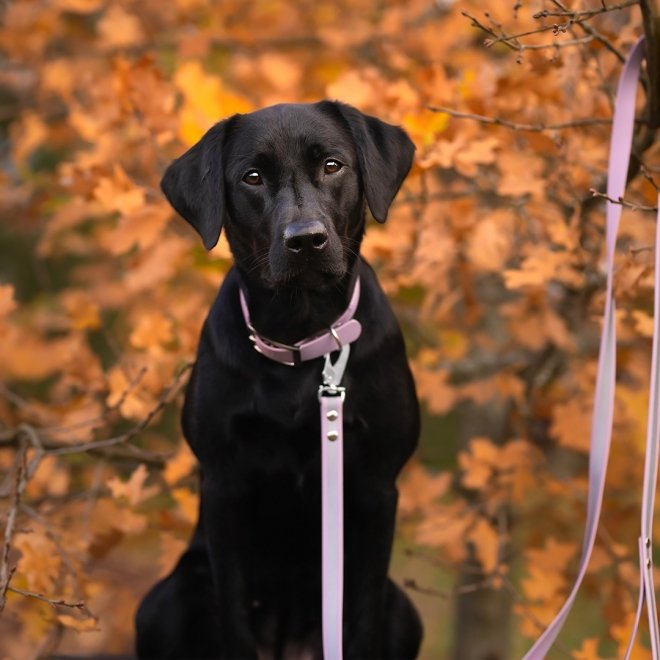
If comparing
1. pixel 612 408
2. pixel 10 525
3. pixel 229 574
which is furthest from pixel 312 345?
pixel 10 525

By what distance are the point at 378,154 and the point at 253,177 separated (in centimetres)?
32

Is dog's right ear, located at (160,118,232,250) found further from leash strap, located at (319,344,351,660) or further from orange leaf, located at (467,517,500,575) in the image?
orange leaf, located at (467,517,500,575)

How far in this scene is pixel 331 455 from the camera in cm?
247

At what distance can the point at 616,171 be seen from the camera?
2748 millimetres

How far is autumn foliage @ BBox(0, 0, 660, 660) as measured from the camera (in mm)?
3127

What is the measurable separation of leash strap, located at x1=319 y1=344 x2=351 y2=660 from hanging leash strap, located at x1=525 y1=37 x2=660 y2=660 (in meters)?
0.43

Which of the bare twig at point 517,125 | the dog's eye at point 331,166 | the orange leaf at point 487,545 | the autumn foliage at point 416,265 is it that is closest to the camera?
the dog's eye at point 331,166

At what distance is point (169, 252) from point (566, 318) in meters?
1.56

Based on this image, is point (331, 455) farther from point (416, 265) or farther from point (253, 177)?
point (416, 265)

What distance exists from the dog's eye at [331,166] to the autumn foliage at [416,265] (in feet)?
1.41

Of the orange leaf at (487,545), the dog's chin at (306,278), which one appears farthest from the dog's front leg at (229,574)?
the orange leaf at (487,545)

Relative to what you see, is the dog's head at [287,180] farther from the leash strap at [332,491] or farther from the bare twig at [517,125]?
the leash strap at [332,491]

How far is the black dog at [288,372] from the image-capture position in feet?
8.42

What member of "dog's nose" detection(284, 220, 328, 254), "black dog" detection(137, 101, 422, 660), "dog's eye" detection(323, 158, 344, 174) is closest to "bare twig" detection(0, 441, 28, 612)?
"black dog" detection(137, 101, 422, 660)
